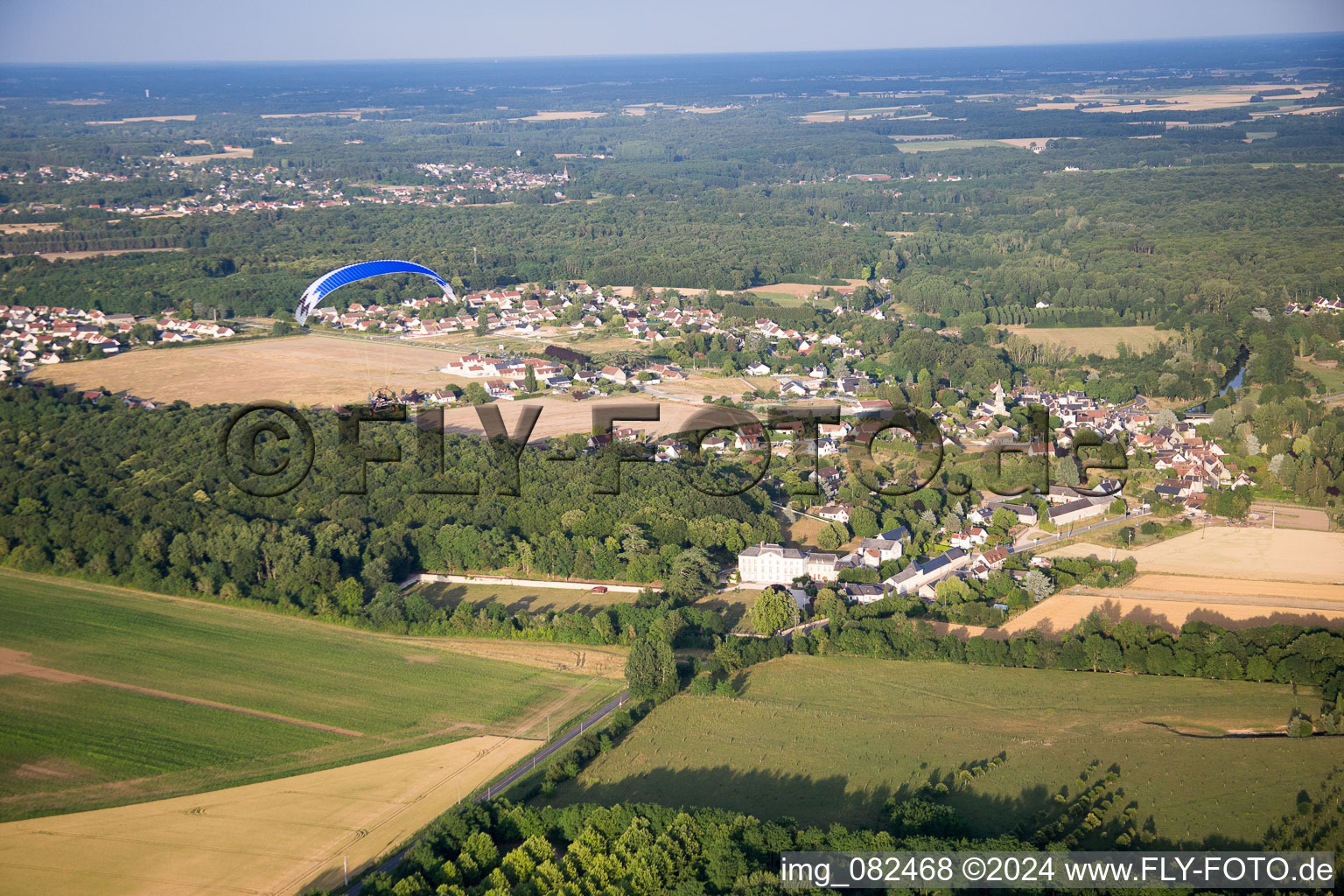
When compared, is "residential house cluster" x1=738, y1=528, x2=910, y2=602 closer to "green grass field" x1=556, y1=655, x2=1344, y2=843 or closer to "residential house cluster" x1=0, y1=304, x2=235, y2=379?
"green grass field" x1=556, y1=655, x2=1344, y2=843

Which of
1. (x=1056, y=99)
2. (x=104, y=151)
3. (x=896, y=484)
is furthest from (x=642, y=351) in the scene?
(x=1056, y=99)

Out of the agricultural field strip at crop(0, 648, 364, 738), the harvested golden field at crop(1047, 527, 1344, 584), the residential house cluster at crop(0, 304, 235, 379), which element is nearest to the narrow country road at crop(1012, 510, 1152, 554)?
the harvested golden field at crop(1047, 527, 1344, 584)

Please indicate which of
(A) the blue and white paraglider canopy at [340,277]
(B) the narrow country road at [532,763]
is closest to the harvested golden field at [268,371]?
(A) the blue and white paraglider canopy at [340,277]

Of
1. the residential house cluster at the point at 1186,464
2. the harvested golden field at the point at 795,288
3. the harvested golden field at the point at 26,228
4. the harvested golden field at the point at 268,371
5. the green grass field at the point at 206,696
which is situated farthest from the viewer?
the harvested golden field at the point at 26,228

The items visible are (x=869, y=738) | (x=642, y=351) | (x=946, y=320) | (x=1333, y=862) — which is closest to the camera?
(x=1333, y=862)

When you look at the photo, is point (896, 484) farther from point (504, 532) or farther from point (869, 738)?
point (869, 738)

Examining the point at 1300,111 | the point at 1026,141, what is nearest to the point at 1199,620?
the point at 1026,141

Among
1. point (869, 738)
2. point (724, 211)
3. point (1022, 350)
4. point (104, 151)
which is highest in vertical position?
point (104, 151)

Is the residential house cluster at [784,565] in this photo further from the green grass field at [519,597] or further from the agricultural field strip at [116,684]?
the agricultural field strip at [116,684]
